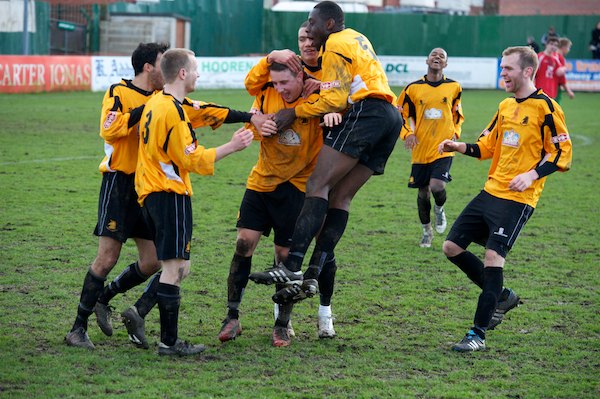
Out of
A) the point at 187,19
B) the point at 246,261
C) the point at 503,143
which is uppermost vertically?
the point at 187,19

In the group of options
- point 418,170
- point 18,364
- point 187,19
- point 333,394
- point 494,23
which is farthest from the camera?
point 494,23

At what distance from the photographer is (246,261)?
22.2ft

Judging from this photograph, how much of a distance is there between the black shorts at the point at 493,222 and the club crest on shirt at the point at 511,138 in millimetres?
409

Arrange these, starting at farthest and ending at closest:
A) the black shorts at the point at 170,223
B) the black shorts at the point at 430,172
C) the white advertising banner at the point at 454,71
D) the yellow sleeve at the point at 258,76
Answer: the white advertising banner at the point at 454,71, the black shorts at the point at 430,172, the yellow sleeve at the point at 258,76, the black shorts at the point at 170,223

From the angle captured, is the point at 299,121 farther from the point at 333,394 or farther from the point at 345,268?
the point at 345,268

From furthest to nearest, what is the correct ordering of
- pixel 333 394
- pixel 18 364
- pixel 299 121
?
1. pixel 299 121
2. pixel 18 364
3. pixel 333 394

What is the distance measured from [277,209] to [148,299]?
117cm

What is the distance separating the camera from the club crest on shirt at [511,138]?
21.6 ft

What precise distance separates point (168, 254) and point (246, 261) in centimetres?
97

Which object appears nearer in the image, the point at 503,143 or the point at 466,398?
the point at 466,398

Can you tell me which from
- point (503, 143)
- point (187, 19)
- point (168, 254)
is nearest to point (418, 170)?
point (503, 143)

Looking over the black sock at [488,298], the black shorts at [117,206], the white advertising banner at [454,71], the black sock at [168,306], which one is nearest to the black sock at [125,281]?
the black shorts at [117,206]

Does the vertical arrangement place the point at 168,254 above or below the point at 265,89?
below

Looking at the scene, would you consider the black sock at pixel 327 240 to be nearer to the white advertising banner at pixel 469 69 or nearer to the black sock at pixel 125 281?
the black sock at pixel 125 281
